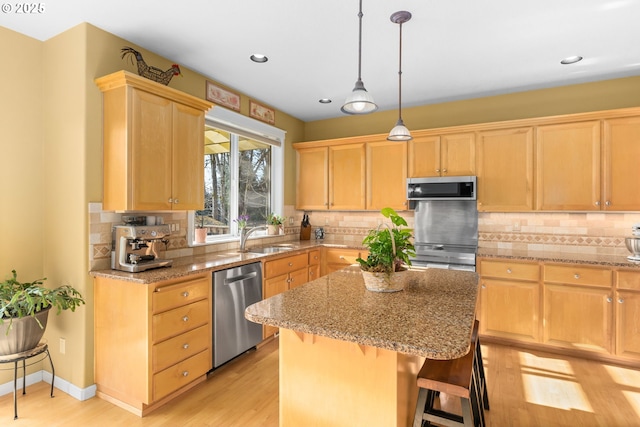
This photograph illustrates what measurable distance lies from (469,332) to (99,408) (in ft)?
8.20

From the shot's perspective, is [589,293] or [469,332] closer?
[469,332]

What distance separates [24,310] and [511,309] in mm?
3998

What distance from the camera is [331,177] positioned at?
4.61 meters

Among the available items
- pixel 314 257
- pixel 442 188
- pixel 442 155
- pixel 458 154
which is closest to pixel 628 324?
pixel 442 188

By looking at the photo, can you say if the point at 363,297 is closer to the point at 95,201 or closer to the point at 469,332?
the point at 469,332

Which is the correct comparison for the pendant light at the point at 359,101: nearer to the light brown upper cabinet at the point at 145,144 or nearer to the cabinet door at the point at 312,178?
the light brown upper cabinet at the point at 145,144

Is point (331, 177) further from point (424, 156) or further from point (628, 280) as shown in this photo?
point (628, 280)

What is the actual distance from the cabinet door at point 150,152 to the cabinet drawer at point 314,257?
185 centimetres

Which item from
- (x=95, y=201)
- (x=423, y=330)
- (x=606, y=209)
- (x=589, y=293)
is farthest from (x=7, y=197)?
(x=606, y=209)

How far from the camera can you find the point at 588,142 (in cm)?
329

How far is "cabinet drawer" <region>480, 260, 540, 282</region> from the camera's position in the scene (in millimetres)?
3258

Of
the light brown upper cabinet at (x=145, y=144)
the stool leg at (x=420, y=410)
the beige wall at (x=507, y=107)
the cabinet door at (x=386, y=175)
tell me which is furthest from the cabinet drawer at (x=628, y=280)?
the light brown upper cabinet at (x=145, y=144)

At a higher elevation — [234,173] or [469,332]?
[234,173]

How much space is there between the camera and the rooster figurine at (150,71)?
2570 millimetres
